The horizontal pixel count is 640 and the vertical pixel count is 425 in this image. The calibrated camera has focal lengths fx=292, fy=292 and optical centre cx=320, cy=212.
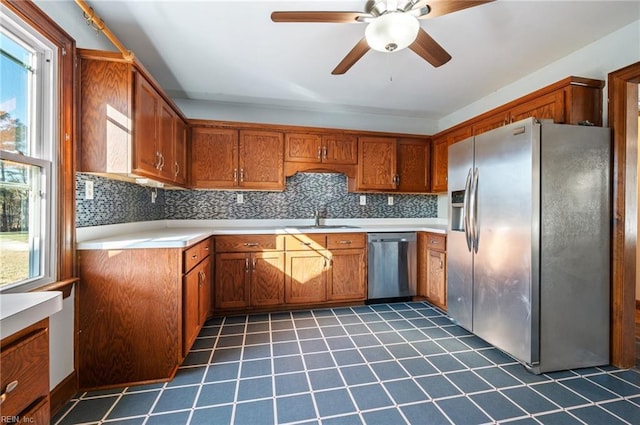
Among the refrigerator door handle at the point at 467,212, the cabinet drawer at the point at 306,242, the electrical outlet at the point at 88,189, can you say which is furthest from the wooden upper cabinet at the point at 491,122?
the electrical outlet at the point at 88,189

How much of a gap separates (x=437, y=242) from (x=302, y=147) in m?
1.82

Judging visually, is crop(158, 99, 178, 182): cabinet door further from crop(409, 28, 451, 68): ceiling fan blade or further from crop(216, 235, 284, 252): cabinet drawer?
crop(409, 28, 451, 68): ceiling fan blade

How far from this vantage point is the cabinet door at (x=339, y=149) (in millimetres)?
3447

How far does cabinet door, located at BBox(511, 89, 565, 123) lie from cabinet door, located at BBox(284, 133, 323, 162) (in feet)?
6.32

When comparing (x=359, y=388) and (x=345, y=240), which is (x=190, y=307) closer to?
(x=359, y=388)

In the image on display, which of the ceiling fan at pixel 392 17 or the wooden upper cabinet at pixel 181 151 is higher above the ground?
the ceiling fan at pixel 392 17

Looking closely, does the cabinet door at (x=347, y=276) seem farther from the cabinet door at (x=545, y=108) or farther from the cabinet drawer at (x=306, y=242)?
the cabinet door at (x=545, y=108)

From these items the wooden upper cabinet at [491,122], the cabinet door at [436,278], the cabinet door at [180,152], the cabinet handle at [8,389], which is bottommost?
the cabinet door at [436,278]

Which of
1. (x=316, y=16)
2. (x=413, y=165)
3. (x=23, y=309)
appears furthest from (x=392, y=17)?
(x=413, y=165)

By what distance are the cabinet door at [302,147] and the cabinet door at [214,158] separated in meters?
0.57

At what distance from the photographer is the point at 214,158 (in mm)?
3188

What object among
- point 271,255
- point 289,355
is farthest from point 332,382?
point 271,255

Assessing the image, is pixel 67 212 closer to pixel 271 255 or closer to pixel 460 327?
pixel 271 255

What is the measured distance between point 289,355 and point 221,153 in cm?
217
